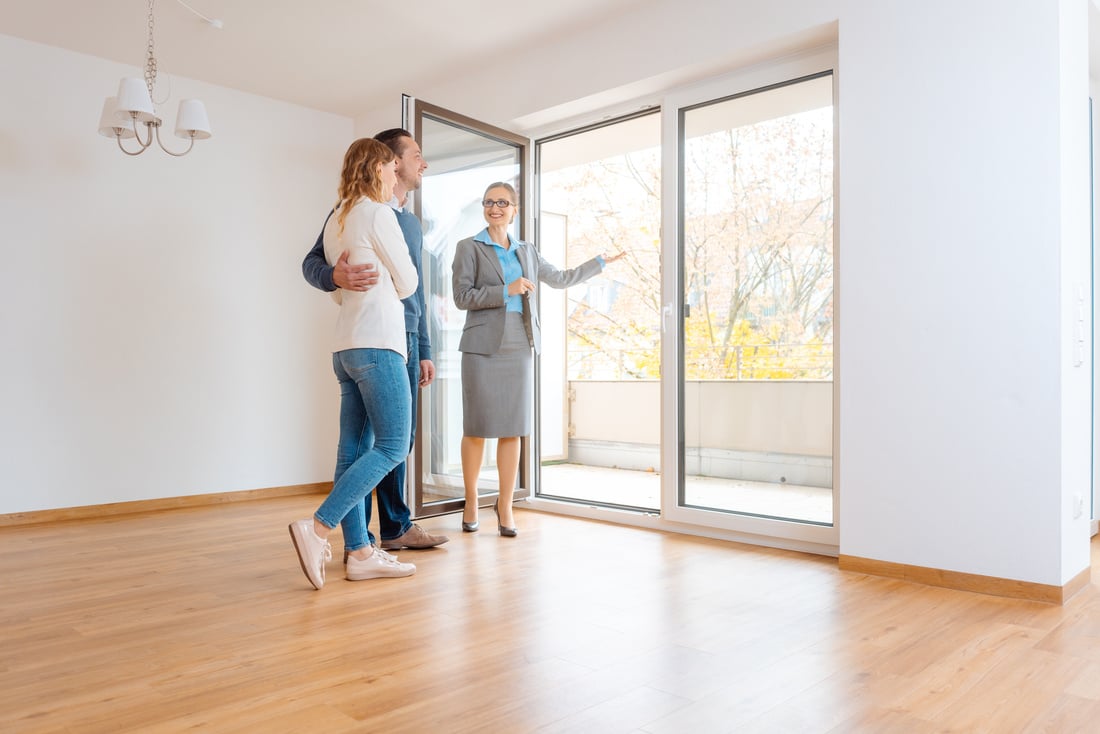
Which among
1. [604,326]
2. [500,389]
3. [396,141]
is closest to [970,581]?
[500,389]

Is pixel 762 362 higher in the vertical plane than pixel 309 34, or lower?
lower

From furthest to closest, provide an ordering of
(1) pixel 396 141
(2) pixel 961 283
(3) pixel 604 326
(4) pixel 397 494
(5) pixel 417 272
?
(3) pixel 604 326
(4) pixel 397 494
(1) pixel 396 141
(5) pixel 417 272
(2) pixel 961 283

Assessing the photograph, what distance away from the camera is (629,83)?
3.62 meters

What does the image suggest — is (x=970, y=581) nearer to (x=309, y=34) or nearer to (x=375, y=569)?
(x=375, y=569)

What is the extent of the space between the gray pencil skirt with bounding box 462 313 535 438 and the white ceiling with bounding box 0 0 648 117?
55.5 inches

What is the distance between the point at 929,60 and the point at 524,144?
2.07m

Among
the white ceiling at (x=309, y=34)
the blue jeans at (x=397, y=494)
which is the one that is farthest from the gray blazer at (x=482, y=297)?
the white ceiling at (x=309, y=34)

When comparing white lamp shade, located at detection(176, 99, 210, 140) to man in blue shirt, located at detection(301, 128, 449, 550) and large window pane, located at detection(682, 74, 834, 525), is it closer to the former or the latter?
man in blue shirt, located at detection(301, 128, 449, 550)

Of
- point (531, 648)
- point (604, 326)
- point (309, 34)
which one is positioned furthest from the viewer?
point (604, 326)

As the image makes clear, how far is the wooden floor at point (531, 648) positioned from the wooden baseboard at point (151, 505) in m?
0.94

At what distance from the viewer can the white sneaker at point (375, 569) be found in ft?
8.78

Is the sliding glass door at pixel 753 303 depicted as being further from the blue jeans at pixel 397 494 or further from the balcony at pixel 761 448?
the blue jeans at pixel 397 494

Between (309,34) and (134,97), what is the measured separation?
0.97m

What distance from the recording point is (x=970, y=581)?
2561 millimetres
